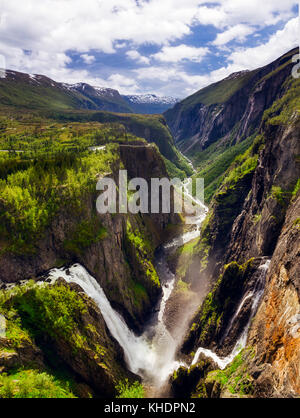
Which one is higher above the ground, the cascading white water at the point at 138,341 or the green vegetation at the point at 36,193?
the green vegetation at the point at 36,193

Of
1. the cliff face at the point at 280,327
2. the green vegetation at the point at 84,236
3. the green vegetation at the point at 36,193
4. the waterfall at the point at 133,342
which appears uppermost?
the green vegetation at the point at 36,193

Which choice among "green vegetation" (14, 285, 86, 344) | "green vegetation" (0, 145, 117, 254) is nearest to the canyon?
"green vegetation" (14, 285, 86, 344)

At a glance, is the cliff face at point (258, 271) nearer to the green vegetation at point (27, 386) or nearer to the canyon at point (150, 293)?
the canyon at point (150, 293)

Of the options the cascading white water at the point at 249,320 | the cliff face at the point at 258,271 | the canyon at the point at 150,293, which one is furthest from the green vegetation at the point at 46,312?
the cascading white water at the point at 249,320

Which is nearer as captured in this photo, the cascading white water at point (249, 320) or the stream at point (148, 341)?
the cascading white water at point (249, 320)

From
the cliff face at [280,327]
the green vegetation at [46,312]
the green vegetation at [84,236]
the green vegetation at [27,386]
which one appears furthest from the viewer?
the green vegetation at [84,236]

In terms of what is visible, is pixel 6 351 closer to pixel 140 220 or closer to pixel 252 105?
pixel 140 220

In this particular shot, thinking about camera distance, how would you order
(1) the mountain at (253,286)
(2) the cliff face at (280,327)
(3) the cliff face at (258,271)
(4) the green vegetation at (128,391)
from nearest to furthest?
1. (2) the cliff face at (280,327)
2. (3) the cliff face at (258,271)
3. (1) the mountain at (253,286)
4. (4) the green vegetation at (128,391)

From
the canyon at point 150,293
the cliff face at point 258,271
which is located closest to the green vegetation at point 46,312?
the canyon at point 150,293

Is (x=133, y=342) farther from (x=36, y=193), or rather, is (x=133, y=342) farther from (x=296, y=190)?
(x=296, y=190)
